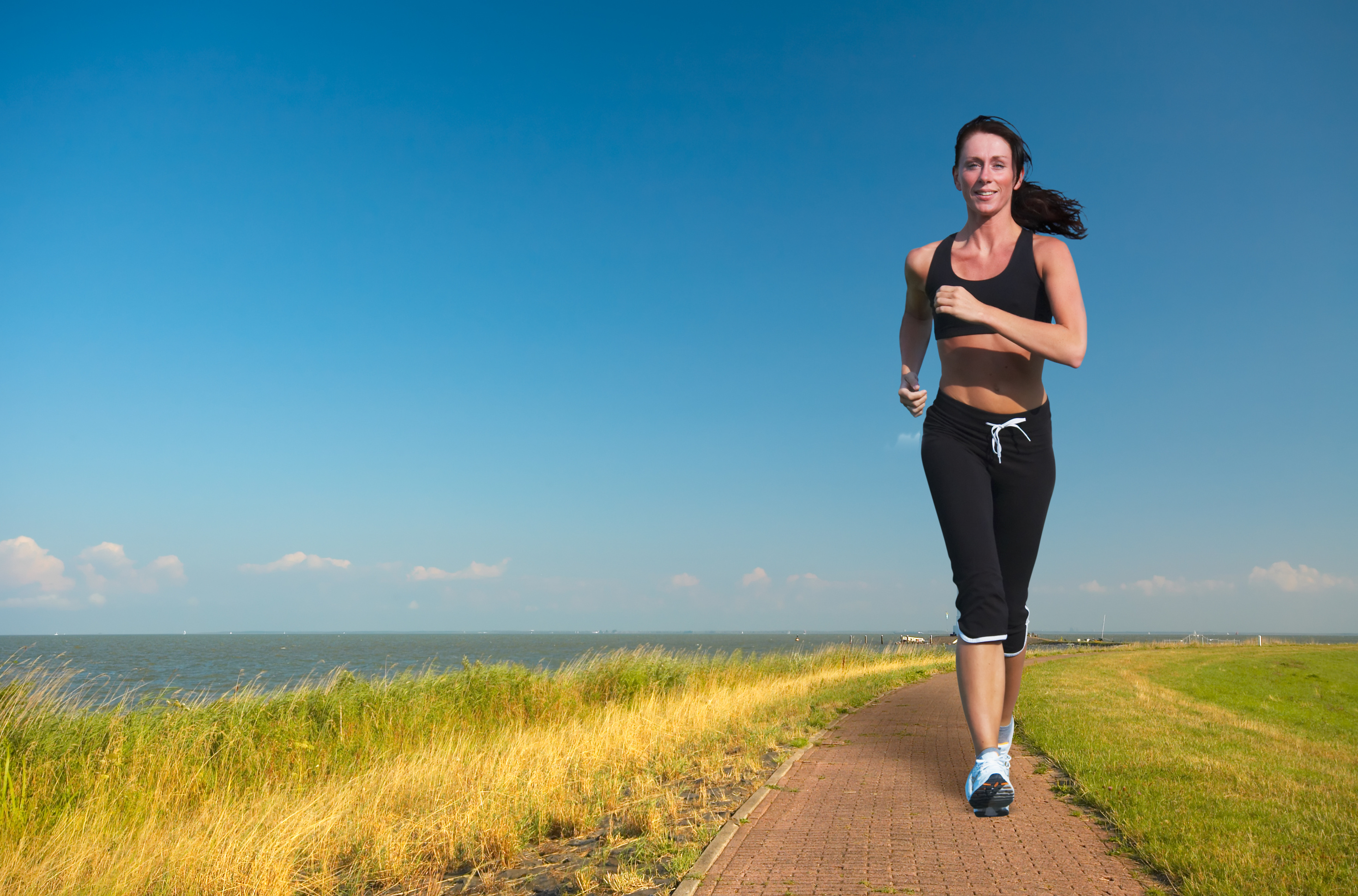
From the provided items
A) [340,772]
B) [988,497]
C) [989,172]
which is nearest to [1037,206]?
[989,172]

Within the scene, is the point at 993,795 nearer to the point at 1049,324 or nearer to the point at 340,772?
the point at 1049,324

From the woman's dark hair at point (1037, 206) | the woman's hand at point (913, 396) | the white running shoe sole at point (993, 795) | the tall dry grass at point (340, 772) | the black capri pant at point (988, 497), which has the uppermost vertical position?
the woman's dark hair at point (1037, 206)

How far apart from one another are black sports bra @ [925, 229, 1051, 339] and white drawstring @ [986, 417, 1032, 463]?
41 centimetres

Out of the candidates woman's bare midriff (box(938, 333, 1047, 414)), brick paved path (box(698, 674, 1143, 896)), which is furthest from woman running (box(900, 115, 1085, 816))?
brick paved path (box(698, 674, 1143, 896))

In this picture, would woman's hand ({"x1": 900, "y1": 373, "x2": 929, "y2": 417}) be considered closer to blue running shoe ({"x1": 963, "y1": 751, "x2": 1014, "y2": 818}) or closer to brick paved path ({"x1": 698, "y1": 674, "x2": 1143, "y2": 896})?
blue running shoe ({"x1": 963, "y1": 751, "x2": 1014, "y2": 818})

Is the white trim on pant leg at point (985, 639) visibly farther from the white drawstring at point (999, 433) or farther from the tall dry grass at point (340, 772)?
the tall dry grass at point (340, 772)

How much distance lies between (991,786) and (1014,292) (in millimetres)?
2159

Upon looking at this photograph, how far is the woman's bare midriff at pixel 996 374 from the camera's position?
3.30 metres

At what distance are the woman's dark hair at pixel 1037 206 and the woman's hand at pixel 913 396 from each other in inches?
34.2

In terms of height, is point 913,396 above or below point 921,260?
below

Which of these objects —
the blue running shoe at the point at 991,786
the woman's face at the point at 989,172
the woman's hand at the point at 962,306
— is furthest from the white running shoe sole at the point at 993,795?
the woman's face at the point at 989,172

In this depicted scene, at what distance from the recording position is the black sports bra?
3219 mm

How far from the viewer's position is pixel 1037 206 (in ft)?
11.5

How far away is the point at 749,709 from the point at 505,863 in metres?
5.85
